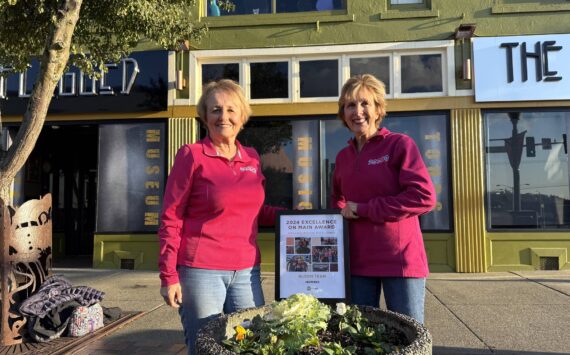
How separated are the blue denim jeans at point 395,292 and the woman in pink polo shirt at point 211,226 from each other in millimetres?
547

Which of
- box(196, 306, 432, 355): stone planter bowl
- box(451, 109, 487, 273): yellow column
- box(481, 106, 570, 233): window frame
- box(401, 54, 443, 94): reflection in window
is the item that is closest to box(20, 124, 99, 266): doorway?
box(401, 54, 443, 94): reflection in window

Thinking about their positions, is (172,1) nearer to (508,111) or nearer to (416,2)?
(416,2)

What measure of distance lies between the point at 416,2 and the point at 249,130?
368cm

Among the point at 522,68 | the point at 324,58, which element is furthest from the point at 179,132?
the point at 522,68

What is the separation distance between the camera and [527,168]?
798 cm

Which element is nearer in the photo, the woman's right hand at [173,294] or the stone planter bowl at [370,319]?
the stone planter bowl at [370,319]

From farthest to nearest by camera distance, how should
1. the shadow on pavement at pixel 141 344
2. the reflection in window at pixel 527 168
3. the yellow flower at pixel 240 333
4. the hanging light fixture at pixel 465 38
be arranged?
the reflection in window at pixel 527 168
the hanging light fixture at pixel 465 38
the shadow on pavement at pixel 141 344
the yellow flower at pixel 240 333

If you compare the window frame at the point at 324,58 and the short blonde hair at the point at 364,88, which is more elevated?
the window frame at the point at 324,58

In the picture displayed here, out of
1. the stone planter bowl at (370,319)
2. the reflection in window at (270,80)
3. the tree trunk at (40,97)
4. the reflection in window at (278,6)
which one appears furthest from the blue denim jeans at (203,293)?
the reflection in window at (278,6)

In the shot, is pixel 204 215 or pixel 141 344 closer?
pixel 204 215

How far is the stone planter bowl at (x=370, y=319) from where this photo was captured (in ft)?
4.95

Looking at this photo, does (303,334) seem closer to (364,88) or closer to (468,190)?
(364,88)

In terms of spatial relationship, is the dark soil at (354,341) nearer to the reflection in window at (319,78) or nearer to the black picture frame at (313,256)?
the black picture frame at (313,256)

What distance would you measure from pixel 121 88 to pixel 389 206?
7.34 meters
